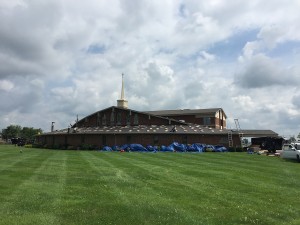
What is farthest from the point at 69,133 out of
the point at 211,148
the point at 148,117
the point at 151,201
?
the point at 151,201

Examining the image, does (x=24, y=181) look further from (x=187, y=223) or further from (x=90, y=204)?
(x=187, y=223)

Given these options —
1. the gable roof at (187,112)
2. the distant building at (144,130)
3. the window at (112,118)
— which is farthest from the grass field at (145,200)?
the gable roof at (187,112)

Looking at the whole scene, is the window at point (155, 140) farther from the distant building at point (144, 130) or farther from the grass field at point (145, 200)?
the grass field at point (145, 200)

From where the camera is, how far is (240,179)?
1798 centimetres

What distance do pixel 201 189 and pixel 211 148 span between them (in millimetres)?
39071

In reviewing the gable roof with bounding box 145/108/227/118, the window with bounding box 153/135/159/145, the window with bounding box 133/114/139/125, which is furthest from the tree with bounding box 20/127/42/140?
the window with bounding box 153/135/159/145

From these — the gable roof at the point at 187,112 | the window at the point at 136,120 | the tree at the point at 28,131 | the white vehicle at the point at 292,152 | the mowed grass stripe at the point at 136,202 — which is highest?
the tree at the point at 28,131

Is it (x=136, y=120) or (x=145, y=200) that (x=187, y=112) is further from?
(x=145, y=200)

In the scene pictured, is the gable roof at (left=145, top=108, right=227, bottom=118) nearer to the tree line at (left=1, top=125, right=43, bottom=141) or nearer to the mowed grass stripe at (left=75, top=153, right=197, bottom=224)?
the mowed grass stripe at (left=75, top=153, right=197, bottom=224)

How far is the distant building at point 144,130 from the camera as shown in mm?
58812

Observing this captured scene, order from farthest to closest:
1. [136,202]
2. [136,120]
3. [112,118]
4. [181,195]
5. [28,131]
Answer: [28,131] → [112,118] → [136,120] → [181,195] → [136,202]

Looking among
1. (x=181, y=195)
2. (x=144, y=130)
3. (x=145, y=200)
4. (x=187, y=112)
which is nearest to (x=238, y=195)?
(x=181, y=195)

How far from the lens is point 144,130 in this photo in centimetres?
6212

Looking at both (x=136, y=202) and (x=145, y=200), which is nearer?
(x=136, y=202)
